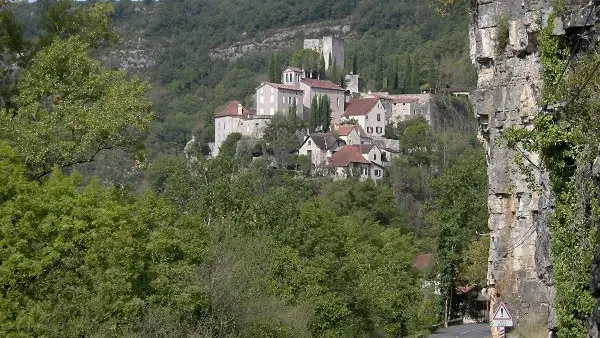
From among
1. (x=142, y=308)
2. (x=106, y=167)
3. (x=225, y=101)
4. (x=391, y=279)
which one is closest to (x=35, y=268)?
(x=142, y=308)

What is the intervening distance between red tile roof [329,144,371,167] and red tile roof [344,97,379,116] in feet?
61.5

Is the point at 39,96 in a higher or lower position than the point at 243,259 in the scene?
higher

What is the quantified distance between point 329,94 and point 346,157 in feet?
92.5

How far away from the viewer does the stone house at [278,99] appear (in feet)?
498

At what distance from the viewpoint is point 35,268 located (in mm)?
20703

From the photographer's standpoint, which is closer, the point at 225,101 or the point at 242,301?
the point at 242,301

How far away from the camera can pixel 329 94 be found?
508ft

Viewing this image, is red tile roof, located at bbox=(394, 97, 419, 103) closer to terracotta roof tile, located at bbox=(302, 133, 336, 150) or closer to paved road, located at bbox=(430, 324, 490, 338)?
terracotta roof tile, located at bbox=(302, 133, 336, 150)

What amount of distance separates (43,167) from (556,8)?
13963mm

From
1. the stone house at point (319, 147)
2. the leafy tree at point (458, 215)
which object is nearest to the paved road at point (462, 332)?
the leafy tree at point (458, 215)

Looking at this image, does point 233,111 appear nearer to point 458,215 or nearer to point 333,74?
point 333,74

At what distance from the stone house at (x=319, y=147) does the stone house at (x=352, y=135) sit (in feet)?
3.07

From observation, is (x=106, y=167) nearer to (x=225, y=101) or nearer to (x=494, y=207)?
(x=225, y=101)

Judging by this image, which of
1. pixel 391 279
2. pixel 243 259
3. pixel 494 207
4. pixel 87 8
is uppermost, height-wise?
pixel 87 8
